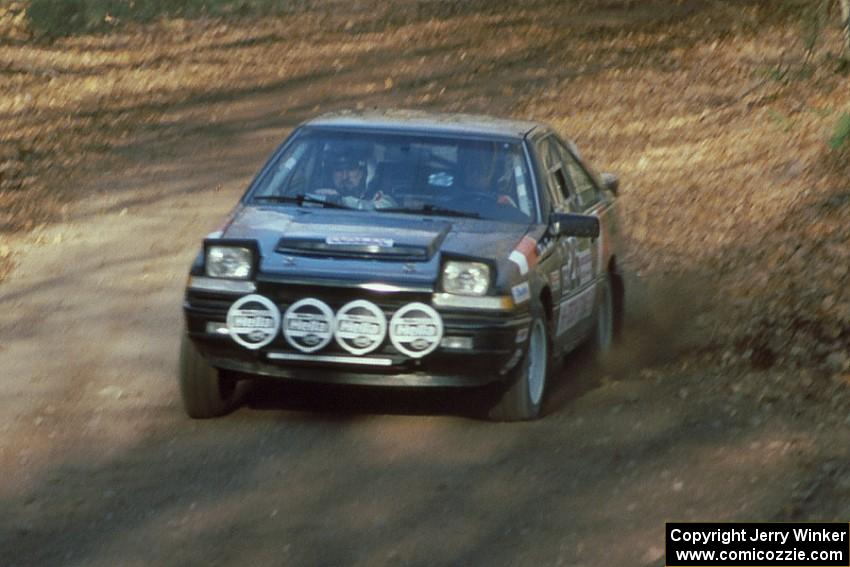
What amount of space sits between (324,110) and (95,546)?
16803 mm

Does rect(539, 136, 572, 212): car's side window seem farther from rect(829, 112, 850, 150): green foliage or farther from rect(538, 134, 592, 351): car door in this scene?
rect(829, 112, 850, 150): green foliage

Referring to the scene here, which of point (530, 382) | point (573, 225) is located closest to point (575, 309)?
point (573, 225)

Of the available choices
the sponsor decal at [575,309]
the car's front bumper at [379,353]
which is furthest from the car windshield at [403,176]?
the car's front bumper at [379,353]

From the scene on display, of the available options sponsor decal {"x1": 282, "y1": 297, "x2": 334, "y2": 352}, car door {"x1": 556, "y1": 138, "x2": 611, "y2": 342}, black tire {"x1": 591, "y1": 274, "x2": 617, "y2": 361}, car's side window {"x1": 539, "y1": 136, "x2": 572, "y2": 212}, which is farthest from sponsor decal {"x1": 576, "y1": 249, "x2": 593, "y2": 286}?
sponsor decal {"x1": 282, "y1": 297, "x2": 334, "y2": 352}

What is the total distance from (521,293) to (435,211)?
0.92 meters

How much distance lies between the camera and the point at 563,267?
984 cm

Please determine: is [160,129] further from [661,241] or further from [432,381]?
[432,381]

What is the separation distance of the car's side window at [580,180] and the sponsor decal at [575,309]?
0.58m

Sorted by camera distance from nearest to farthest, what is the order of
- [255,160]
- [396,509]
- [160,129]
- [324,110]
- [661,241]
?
[396,509]
[661,241]
[255,160]
[160,129]
[324,110]

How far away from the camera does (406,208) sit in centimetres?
955

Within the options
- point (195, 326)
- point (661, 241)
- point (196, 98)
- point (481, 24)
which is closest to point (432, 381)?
point (195, 326)

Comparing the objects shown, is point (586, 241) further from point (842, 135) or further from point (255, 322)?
point (842, 135)

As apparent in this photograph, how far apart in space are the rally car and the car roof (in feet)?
A: 0.06

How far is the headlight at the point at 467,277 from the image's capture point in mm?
8641
